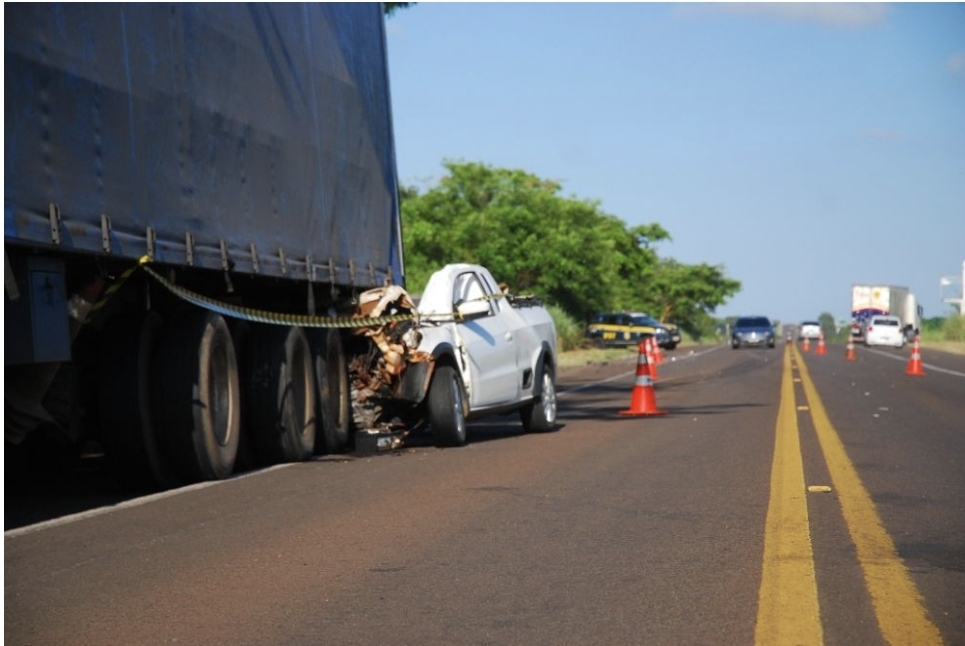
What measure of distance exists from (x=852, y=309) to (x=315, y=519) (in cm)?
8322

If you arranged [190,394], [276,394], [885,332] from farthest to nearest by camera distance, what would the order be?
[885,332], [276,394], [190,394]

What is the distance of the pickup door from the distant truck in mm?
70628

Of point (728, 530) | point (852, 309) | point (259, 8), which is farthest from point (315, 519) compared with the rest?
point (852, 309)

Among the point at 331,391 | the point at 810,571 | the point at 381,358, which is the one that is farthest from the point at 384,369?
the point at 810,571

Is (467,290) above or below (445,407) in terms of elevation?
above

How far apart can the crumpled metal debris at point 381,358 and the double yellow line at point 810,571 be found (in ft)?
14.3

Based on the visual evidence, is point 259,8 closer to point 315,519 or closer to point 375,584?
point 315,519

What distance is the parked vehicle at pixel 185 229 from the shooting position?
33.6 feet

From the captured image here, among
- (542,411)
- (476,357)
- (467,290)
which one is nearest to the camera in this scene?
(476,357)

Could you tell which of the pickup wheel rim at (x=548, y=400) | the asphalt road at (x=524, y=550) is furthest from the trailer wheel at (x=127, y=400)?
the pickup wheel rim at (x=548, y=400)

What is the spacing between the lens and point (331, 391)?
16250 mm

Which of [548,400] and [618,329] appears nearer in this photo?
[548,400]

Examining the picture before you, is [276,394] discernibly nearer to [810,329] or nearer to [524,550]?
[524,550]

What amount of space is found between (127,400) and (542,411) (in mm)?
7124
